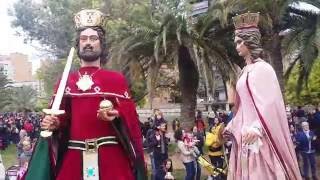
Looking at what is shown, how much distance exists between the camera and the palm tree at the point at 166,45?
15500 millimetres

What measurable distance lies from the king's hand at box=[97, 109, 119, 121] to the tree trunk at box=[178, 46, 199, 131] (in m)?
11.6

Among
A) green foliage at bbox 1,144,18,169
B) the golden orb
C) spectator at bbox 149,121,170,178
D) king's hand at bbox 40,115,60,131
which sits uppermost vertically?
the golden orb

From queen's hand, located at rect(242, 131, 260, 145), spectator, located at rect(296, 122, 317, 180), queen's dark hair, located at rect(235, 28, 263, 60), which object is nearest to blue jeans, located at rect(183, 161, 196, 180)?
spectator, located at rect(296, 122, 317, 180)

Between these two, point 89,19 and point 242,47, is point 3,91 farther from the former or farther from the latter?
point 242,47

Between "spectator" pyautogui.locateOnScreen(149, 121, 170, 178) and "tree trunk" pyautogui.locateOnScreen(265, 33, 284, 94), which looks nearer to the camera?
"spectator" pyautogui.locateOnScreen(149, 121, 170, 178)

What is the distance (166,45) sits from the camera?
1556 cm

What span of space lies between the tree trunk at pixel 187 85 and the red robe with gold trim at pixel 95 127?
445 inches

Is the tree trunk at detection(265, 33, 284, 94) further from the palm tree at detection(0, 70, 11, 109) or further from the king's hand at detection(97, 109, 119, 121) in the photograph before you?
the palm tree at detection(0, 70, 11, 109)

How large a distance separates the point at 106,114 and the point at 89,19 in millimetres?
952

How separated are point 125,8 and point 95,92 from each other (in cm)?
2181

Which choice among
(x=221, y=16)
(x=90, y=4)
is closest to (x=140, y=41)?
(x=221, y=16)

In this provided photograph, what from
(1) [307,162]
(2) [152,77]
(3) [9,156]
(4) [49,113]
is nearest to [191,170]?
(1) [307,162]

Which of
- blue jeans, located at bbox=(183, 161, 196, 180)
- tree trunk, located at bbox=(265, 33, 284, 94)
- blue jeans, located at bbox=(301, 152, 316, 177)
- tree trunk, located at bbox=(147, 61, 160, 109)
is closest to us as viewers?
blue jeans, located at bbox=(183, 161, 196, 180)

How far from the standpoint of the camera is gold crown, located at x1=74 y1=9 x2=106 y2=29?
5.13 meters
